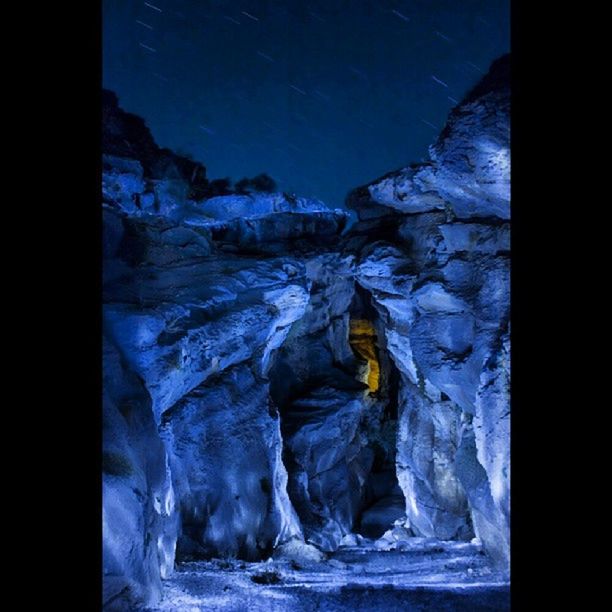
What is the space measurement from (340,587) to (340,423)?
35.7 feet

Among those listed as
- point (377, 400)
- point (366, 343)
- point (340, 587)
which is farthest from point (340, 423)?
point (340, 587)

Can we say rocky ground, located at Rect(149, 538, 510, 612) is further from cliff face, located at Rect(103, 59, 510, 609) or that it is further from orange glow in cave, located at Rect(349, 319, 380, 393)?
orange glow in cave, located at Rect(349, 319, 380, 393)

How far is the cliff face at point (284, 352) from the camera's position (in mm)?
7883

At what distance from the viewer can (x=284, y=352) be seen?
18.8 metres

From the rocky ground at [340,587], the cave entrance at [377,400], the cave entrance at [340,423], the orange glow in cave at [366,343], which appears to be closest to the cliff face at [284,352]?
the cave entrance at [340,423]

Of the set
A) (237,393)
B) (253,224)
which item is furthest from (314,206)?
(237,393)

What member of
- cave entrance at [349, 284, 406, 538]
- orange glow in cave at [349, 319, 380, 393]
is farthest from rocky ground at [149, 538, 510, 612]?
orange glow in cave at [349, 319, 380, 393]

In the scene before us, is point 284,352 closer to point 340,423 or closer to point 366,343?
point 340,423

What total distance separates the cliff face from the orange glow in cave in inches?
91.6
